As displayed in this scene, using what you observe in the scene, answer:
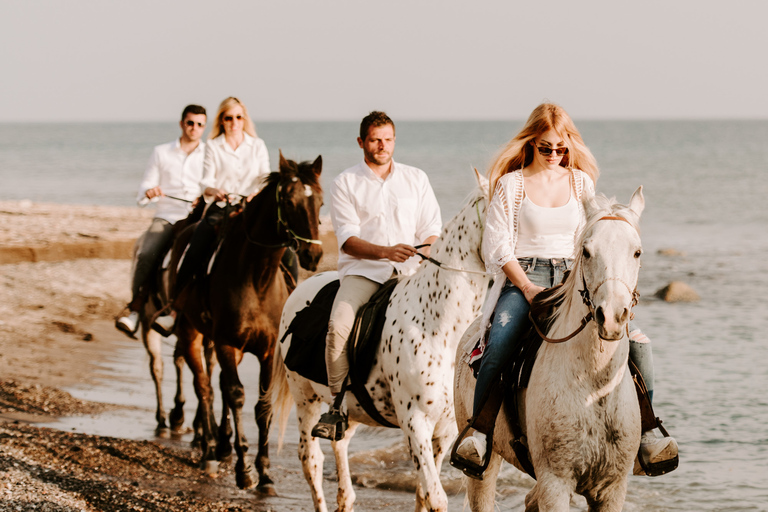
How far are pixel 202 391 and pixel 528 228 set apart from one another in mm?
5198

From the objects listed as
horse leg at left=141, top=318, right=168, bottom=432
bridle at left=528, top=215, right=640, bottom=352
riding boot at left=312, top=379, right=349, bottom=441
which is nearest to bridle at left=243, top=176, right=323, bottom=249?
riding boot at left=312, top=379, right=349, bottom=441

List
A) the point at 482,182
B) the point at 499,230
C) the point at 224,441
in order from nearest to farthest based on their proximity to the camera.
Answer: the point at 499,230, the point at 482,182, the point at 224,441

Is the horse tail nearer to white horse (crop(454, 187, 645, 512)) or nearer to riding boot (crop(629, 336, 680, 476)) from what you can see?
white horse (crop(454, 187, 645, 512))

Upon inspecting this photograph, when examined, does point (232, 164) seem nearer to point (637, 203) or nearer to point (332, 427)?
point (332, 427)

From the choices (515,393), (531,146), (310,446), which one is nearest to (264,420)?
(310,446)

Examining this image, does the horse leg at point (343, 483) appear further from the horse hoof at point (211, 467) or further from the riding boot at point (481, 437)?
the horse hoof at point (211, 467)

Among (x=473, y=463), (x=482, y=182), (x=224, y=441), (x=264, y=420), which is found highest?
(x=482, y=182)

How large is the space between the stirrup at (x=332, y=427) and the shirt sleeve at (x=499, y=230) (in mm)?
1936

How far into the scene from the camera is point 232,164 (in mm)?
9102

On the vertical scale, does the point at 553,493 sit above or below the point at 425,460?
above

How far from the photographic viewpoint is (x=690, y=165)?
68875mm

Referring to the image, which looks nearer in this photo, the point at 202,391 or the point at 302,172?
the point at 302,172

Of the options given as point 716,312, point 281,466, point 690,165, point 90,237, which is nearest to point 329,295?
point 281,466

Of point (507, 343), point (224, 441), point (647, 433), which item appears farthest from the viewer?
point (224, 441)
